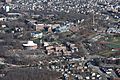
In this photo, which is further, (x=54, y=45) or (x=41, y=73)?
(x=54, y=45)

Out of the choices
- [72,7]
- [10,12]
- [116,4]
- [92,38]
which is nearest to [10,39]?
[92,38]

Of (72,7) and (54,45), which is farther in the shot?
(72,7)

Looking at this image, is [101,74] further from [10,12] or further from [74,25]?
[10,12]

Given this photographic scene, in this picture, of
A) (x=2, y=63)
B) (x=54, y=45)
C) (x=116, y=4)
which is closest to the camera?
(x=2, y=63)

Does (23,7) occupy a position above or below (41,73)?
below

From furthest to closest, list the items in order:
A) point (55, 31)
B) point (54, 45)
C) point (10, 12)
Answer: point (10, 12), point (55, 31), point (54, 45)

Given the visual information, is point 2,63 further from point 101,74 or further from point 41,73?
point 101,74

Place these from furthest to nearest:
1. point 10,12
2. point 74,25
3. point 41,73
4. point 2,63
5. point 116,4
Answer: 1. point 116,4
2. point 10,12
3. point 74,25
4. point 2,63
5. point 41,73

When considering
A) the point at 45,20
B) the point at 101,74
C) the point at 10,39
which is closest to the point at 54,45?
the point at 10,39

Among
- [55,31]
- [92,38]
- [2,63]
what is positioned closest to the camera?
[2,63]
